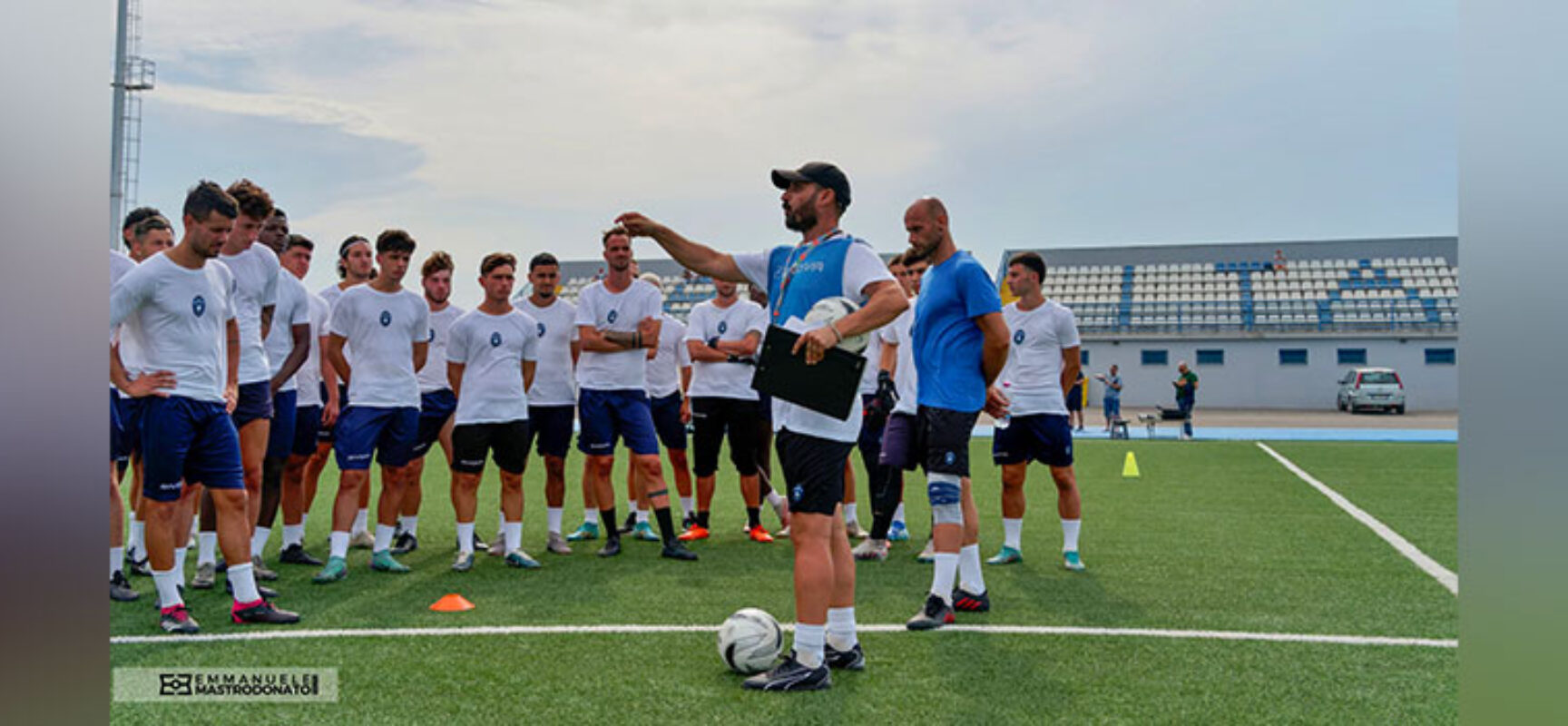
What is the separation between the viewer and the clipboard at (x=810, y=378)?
14.0 feet

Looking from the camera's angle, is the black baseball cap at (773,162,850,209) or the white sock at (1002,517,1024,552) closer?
the black baseball cap at (773,162,850,209)

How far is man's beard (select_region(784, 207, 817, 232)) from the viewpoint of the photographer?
15.1 ft

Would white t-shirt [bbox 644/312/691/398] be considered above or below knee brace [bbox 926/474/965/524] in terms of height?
above

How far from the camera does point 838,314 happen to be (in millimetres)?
4281

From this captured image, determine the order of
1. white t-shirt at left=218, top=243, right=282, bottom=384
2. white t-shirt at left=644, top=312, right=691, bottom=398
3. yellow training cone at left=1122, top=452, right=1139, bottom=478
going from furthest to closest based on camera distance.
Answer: yellow training cone at left=1122, top=452, right=1139, bottom=478 < white t-shirt at left=644, top=312, right=691, bottom=398 < white t-shirt at left=218, top=243, right=282, bottom=384

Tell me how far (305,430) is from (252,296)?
168 cm

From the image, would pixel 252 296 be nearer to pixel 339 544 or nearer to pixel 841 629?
pixel 339 544

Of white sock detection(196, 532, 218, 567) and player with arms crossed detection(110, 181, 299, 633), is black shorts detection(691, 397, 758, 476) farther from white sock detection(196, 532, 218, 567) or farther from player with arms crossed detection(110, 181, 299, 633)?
player with arms crossed detection(110, 181, 299, 633)

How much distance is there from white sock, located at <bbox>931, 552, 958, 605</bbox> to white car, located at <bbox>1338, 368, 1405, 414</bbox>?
40902mm

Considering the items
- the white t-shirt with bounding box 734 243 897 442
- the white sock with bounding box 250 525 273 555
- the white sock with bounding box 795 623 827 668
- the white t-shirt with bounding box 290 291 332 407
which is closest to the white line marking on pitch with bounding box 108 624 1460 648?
the white sock with bounding box 795 623 827 668

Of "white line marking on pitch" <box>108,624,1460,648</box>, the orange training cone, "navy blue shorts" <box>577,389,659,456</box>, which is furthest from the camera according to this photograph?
"navy blue shorts" <box>577,389,659,456</box>

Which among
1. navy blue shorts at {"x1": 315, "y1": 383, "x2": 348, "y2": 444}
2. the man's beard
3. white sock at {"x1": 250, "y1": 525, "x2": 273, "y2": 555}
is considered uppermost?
the man's beard

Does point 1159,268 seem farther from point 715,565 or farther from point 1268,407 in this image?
point 715,565

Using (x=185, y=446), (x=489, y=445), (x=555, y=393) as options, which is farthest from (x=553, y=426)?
(x=185, y=446)
